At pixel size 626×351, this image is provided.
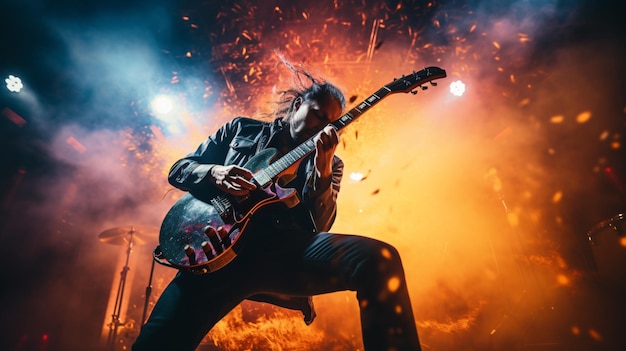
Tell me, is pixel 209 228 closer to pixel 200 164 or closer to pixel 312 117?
pixel 200 164

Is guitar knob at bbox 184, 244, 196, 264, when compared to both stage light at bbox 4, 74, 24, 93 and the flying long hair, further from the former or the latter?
stage light at bbox 4, 74, 24, 93

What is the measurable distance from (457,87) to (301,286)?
7.67 meters

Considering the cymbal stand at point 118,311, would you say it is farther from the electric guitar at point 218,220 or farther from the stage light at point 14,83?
the electric guitar at point 218,220

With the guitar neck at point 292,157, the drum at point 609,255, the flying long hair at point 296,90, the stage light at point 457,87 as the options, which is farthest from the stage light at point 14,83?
the drum at point 609,255

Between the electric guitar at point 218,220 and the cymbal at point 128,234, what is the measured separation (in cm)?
603

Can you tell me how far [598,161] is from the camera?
225 inches

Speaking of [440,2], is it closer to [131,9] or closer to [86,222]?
[131,9]

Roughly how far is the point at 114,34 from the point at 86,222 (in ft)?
17.4

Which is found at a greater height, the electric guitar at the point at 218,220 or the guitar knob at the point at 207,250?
the electric guitar at the point at 218,220

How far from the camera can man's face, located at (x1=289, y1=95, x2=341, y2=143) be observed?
2406mm

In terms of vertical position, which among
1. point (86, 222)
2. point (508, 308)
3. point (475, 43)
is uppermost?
point (475, 43)

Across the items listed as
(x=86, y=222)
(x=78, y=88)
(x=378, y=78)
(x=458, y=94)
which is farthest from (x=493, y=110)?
(x=86, y=222)

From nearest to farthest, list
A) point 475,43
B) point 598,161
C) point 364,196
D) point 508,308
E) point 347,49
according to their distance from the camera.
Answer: point 598,161
point 508,308
point 475,43
point 347,49
point 364,196

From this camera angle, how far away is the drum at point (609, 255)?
4988mm
